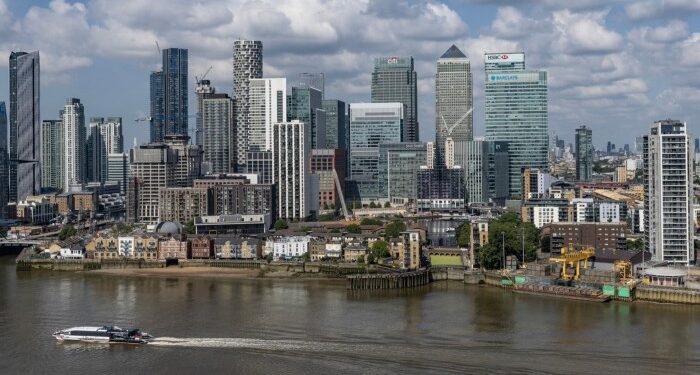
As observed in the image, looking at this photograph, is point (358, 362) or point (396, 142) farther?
point (396, 142)

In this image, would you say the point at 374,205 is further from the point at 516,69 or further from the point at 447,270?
the point at 447,270

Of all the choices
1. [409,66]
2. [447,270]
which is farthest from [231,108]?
[447,270]

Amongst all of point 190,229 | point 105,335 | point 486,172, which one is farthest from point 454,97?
point 105,335

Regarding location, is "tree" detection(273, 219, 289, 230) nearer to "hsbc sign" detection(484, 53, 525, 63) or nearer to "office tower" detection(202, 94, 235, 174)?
"hsbc sign" detection(484, 53, 525, 63)

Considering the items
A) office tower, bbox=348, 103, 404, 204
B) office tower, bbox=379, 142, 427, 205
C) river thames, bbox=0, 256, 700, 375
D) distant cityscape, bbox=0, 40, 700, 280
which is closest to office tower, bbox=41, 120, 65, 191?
distant cityscape, bbox=0, 40, 700, 280

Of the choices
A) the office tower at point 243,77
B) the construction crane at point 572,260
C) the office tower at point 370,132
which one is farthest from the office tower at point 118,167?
the construction crane at point 572,260

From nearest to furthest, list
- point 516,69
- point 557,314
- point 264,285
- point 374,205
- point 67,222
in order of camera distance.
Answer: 1. point 557,314
2. point 264,285
3. point 67,222
4. point 374,205
5. point 516,69

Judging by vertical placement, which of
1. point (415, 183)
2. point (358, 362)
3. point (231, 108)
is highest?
point (231, 108)
